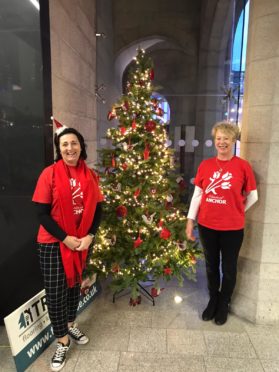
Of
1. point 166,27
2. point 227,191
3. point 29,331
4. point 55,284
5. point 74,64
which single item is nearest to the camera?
point 55,284

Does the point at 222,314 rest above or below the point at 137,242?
below

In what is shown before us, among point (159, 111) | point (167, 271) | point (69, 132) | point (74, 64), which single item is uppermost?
point (74, 64)

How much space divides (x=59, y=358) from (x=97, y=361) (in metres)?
0.27

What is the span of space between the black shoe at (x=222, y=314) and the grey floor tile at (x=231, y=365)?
41 cm

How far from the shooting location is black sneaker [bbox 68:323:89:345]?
2.22 meters

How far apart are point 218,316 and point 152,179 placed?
4.34 ft

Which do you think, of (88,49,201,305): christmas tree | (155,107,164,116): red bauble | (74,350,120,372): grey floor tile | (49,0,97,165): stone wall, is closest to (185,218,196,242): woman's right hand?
(88,49,201,305): christmas tree

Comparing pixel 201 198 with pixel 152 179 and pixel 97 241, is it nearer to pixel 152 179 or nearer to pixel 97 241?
pixel 152 179

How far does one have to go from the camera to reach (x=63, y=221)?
1.82 m

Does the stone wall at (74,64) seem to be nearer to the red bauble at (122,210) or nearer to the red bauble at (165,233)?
the red bauble at (122,210)

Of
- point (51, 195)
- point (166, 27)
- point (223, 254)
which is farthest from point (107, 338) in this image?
point (166, 27)

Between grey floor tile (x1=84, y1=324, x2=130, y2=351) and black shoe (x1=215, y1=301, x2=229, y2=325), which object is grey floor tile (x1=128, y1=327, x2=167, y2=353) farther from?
black shoe (x1=215, y1=301, x2=229, y2=325)

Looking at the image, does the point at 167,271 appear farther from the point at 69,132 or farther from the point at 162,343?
the point at 69,132

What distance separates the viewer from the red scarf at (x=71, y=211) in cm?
178
